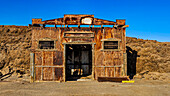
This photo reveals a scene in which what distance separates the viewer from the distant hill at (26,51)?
1962 cm

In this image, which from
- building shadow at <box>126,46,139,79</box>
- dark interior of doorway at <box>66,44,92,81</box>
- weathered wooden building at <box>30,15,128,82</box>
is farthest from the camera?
building shadow at <box>126,46,139,79</box>

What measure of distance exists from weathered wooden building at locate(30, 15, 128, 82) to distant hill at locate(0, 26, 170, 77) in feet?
23.3

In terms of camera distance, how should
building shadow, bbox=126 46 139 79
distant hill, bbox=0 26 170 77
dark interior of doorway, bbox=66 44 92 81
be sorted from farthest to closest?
distant hill, bbox=0 26 170 77 → building shadow, bbox=126 46 139 79 → dark interior of doorway, bbox=66 44 92 81

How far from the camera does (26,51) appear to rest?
23.2 meters

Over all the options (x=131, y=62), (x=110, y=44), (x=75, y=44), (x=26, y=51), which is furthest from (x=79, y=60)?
(x=26, y=51)

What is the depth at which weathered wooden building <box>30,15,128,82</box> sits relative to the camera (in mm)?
12672

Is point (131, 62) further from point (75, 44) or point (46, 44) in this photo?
point (46, 44)

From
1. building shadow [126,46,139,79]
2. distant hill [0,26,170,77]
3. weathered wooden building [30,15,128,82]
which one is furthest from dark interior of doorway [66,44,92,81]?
distant hill [0,26,170,77]

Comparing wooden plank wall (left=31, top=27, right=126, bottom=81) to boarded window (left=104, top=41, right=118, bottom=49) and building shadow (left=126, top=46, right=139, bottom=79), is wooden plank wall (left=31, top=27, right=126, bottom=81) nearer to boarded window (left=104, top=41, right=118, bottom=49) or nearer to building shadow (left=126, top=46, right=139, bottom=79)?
boarded window (left=104, top=41, right=118, bottom=49)

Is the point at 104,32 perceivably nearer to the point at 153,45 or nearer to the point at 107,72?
the point at 107,72

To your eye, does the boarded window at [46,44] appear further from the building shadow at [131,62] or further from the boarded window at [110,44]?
the building shadow at [131,62]

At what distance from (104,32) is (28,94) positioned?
341 inches

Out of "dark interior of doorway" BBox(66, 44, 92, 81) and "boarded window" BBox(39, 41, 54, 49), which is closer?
"boarded window" BBox(39, 41, 54, 49)

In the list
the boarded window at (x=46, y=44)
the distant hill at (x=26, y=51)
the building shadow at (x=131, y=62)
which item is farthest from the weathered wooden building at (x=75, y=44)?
the distant hill at (x=26, y=51)
